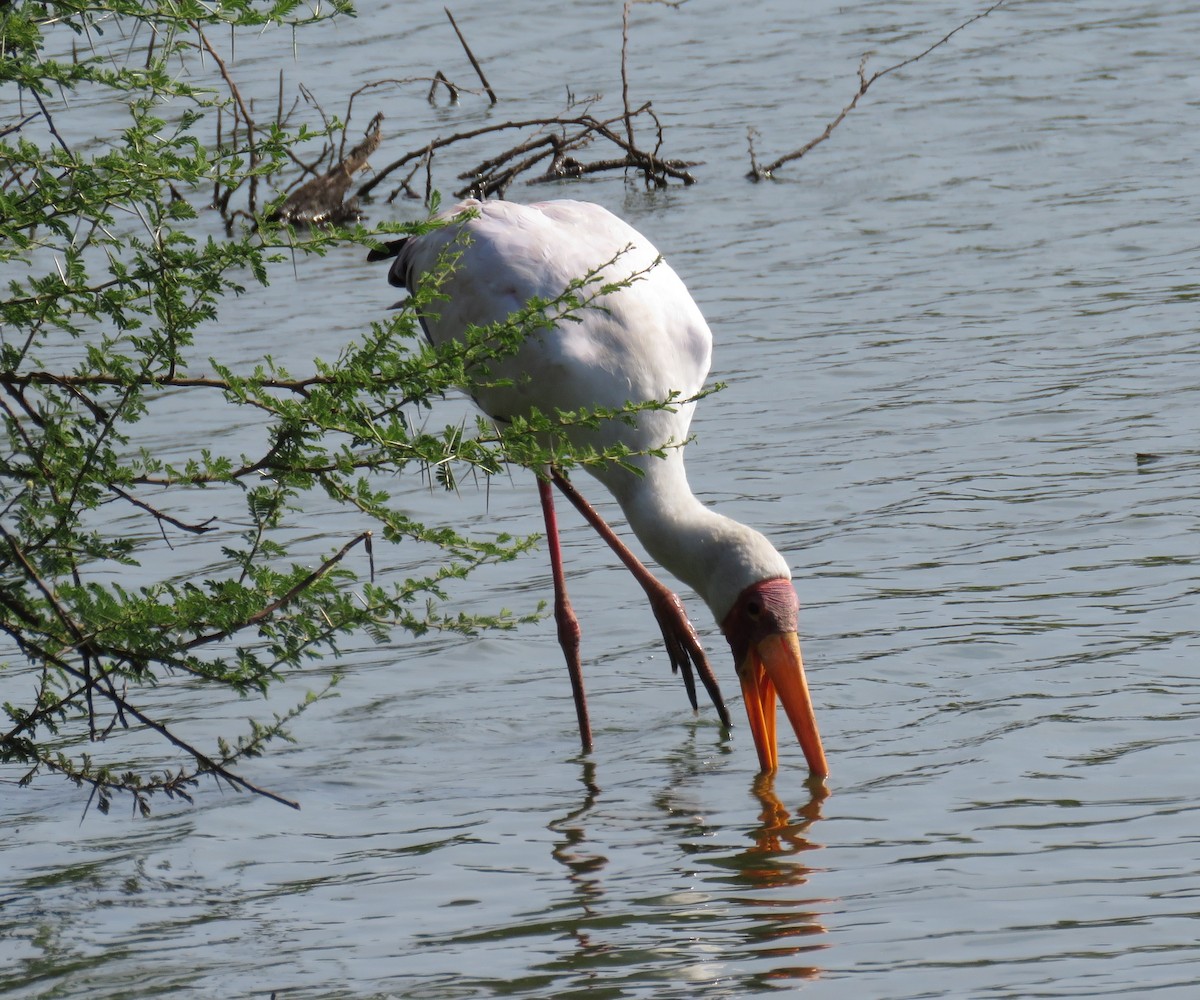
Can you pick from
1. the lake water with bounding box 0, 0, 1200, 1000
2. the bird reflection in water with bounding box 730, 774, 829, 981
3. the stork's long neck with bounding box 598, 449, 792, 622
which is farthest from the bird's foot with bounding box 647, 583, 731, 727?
the bird reflection in water with bounding box 730, 774, 829, 981

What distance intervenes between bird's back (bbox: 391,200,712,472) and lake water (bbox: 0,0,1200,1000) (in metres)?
0.83

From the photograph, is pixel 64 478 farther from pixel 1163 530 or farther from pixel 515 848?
pixel 1163 530

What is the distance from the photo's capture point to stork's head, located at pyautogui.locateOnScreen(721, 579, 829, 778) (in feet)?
17.4

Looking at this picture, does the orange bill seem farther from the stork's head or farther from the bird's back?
the bird's back

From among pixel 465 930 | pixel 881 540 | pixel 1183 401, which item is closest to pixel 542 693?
pixel 881 540

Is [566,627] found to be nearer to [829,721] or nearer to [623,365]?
[623,365]

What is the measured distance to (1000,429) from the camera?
759 centimetres

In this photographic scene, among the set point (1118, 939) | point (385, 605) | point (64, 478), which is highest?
point (64, 478)

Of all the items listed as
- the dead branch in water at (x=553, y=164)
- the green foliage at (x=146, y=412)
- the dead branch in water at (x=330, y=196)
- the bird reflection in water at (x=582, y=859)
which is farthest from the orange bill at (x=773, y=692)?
the dead branch in water at (x=330, y=196)

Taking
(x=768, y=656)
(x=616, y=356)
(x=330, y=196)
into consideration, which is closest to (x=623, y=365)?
(x=616, y=356)

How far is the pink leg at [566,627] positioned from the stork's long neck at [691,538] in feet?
1.05

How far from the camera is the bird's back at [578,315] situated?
19.0ft

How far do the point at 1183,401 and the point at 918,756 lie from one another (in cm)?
306

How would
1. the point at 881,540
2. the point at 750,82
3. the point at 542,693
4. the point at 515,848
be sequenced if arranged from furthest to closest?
the point at 750,82 < the point at 881,540 < the point at 542,693 < the point at 515,848
